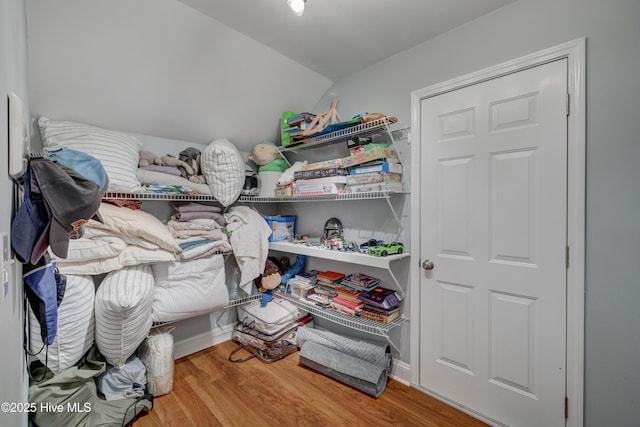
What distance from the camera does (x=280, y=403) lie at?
1.86 metres

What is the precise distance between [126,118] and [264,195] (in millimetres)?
1228

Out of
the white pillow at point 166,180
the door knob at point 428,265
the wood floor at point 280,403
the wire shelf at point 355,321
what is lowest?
the wood floor at point 280,403

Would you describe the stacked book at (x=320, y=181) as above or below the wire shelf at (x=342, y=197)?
above

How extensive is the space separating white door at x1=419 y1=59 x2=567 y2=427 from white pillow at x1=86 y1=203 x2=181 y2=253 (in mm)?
1806

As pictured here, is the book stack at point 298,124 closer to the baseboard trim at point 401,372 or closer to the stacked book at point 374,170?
the stacked book at point 374,170

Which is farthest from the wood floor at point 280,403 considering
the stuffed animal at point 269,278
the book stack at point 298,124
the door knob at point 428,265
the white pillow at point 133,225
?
the book stack at point 298,124

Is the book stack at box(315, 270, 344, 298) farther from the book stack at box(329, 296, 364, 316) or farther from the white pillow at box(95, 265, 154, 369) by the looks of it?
the white pillow at box(95, 265, 154, 369)

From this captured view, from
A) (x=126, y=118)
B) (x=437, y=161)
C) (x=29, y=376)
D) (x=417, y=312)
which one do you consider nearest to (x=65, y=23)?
(x=126, y=118)

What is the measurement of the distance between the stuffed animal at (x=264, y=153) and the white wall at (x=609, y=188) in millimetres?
2038

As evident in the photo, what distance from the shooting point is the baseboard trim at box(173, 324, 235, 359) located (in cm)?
242

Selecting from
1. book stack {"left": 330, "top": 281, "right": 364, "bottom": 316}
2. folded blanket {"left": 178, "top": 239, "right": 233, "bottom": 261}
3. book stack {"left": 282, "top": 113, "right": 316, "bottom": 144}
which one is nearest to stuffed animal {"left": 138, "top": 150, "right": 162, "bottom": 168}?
folded blanket {"left": 178, "top": 239, "right": 233, "bottom": 261}

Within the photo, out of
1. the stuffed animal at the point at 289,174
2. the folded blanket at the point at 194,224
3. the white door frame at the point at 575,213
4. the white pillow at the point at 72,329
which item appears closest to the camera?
the white door frame at the point at 575,213

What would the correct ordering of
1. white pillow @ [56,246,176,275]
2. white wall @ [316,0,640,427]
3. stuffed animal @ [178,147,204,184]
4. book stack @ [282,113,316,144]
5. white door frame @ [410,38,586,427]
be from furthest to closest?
book stack @ [282,113,316,144] → stuffed animal @ [178,147,204,184] → white pillow @ [56,246,176,275] → white door frame @ [410,38,586,427] → white wall @ [316,0,640,427]

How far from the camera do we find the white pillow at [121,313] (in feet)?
5.46
